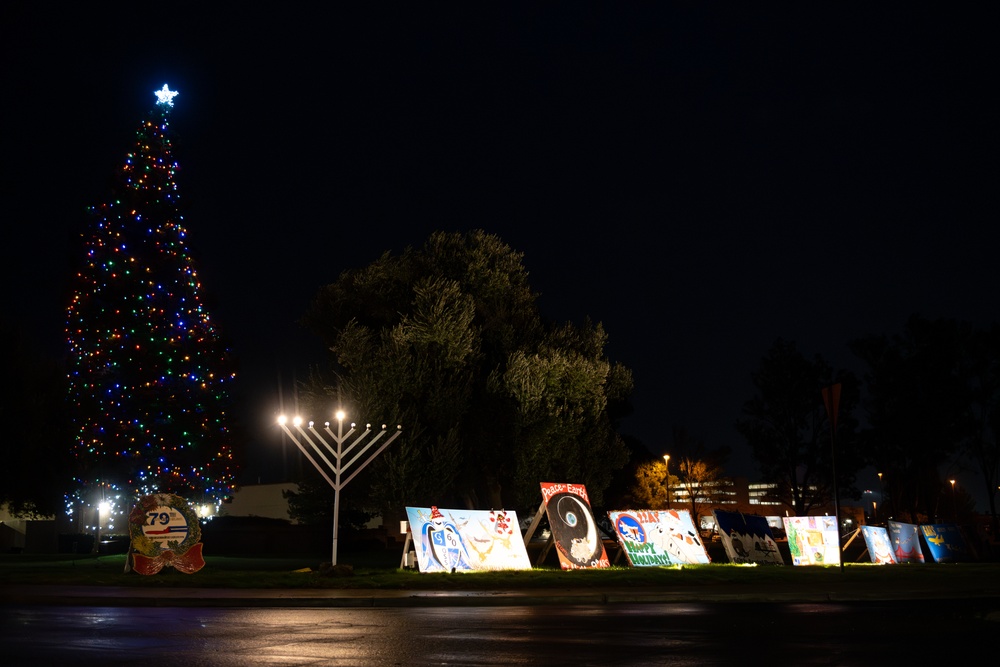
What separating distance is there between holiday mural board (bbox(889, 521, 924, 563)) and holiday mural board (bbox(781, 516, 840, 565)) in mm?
4354

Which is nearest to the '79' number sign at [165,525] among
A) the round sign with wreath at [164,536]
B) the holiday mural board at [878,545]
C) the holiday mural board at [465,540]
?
the round sign with wreath at [164,536]

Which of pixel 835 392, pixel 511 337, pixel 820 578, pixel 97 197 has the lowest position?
pixel 820 578

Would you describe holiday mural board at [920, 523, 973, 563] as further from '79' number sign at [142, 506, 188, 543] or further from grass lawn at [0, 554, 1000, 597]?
'79' number sign at [142, 506, 188, 543]

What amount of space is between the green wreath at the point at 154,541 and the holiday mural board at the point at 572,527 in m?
9.65

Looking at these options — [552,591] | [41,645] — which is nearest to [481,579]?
[552,591]

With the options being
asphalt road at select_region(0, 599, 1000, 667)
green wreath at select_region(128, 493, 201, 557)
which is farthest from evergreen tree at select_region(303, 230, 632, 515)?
asphalt road at select_region(0, 599, 1000, 667)

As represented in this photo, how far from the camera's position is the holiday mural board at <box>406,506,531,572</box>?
920 inches

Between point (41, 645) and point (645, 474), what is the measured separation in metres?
59.3

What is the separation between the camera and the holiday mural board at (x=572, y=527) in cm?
2583

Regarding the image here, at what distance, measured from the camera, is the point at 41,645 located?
35.6ft

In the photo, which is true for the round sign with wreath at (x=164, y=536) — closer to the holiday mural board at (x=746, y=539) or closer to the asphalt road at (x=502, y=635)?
the asphalt road at (x=502, y=635)

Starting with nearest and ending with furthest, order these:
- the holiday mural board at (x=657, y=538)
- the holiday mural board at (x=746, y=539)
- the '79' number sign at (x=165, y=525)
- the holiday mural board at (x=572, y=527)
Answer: the '79' number sign at (x=165, y=525) < the holiday mural board at (x=572, y=527) < the holiday mural board at (x=657, y=538) < the holiday mural board at (x=746, y=539)

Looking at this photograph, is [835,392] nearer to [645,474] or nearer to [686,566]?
[686,566]

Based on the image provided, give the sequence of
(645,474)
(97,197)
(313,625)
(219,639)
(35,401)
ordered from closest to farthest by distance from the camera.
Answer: (219,639), (313,625), (97,197), (35,401), (645,474)
